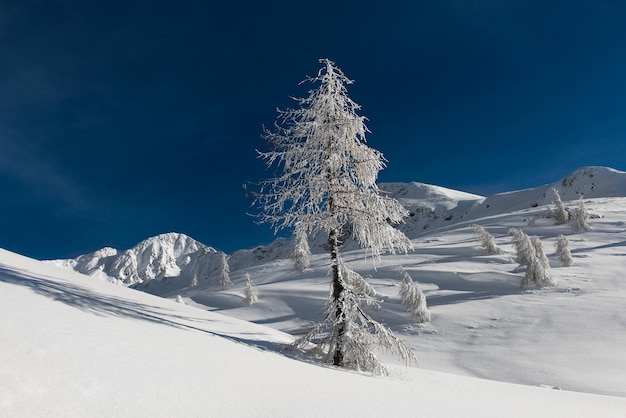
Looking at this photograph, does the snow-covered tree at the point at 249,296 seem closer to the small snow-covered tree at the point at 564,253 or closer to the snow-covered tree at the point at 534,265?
the snow-covered tree at the point at 534,265

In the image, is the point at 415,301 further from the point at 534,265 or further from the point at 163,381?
the point at 163,381

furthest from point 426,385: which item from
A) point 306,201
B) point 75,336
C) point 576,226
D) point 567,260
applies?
point 576,226

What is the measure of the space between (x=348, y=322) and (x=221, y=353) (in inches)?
152

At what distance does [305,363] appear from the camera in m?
7.37

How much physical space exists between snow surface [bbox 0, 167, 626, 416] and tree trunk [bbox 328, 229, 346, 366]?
1127 millimetres

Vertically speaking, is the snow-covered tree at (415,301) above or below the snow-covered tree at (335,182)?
below

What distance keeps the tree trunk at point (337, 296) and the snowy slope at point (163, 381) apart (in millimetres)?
1500

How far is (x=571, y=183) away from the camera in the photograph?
10950 cm

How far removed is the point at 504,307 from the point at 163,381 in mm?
23502

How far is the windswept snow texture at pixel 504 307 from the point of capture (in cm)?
1489

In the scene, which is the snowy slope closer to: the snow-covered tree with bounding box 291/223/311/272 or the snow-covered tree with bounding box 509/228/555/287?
the snow-covered tree with bounding box 291/223/311/272

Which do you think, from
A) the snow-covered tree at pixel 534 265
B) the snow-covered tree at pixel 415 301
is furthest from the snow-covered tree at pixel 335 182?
the snow-covered tree at pixel 534 265

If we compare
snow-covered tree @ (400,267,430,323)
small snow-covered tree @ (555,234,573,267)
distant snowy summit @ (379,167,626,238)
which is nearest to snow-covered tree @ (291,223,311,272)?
snow-covered tree @ (400,267,430,323)

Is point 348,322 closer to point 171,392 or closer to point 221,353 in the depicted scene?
point 221,353
